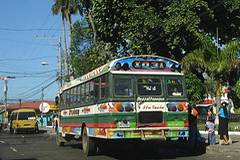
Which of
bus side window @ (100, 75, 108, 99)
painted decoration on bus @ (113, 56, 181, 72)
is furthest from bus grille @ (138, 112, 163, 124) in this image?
painted decoration on bus @ (113, 56, 181, 72)

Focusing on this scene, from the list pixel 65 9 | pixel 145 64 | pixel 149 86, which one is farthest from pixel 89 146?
pixel 65 9

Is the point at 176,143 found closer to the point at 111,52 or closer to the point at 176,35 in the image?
the point at 176,35

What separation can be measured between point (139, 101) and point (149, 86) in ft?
2.31

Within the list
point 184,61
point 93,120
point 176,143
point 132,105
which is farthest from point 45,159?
point 184,61

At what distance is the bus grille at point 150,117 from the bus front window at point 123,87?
0.80 m

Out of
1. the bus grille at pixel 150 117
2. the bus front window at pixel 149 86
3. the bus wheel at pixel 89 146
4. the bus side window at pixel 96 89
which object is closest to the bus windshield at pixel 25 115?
the bus wheel at pixel 89 146

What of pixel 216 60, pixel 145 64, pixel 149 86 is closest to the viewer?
pixel 149 86

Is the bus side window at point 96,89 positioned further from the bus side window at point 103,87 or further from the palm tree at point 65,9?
the palm tree at point 65,9

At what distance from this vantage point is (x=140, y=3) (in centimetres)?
3147

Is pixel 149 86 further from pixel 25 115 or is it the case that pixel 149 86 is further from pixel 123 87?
pixel 25 115

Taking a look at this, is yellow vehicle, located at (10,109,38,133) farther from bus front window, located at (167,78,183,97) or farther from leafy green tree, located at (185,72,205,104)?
bus front window, located at (167,78,183,97)

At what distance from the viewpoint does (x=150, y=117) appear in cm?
1734

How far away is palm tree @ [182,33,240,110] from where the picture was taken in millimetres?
27016

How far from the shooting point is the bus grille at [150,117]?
1723cm
